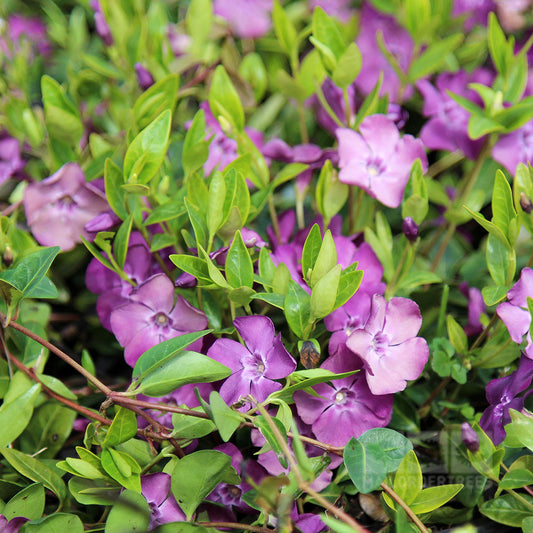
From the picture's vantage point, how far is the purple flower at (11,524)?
642 mm

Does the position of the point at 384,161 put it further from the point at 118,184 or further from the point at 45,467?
the point at 45,467

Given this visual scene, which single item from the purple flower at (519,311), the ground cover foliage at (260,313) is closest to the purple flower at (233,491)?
the ground cover foliage at (260,313)

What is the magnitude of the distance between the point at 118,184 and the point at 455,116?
0.59 m

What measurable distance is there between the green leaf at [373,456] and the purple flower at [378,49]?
71 cm

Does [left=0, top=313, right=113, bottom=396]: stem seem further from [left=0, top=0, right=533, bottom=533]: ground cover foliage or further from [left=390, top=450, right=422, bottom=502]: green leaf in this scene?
[left=390, top=450, right=422, bottom=502]: green leaf

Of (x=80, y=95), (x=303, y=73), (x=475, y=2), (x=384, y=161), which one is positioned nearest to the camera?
(x=384, y=161)

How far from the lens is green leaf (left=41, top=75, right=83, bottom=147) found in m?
0.80

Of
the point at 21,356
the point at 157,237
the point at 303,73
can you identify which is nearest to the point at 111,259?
the point at 157,237

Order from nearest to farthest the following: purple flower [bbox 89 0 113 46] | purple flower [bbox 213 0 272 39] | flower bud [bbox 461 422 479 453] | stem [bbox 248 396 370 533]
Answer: stem [bbox 248 396 370 533]
flower bud [bbox 461 422 479 453]
purple flower [bbox 89 0 113 46]
purple flower [bbox 213 0 272 39]

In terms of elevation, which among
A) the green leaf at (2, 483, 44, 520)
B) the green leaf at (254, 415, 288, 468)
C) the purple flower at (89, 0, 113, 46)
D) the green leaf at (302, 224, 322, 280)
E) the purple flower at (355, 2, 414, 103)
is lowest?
the green leaf at (2, 483, 44, 520)

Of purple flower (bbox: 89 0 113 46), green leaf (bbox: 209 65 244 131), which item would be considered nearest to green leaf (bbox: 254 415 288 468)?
green leaf (bbox: 209 65 244 131)

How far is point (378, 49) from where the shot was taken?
1.24 meters

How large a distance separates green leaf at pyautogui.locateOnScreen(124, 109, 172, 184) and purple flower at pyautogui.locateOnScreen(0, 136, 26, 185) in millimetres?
353

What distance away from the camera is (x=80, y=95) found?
1175mm
